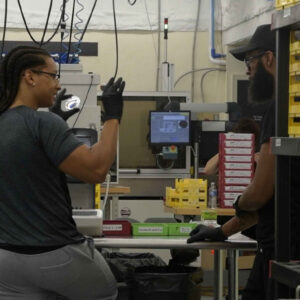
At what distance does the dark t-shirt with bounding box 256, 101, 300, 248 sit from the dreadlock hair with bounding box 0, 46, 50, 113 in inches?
29.1

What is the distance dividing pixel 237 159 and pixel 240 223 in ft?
8.69

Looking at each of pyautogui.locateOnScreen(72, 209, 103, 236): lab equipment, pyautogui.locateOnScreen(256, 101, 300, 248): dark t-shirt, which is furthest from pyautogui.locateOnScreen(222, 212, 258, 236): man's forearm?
pyautogui.locateOnScreen(72, 209, 103, 236): lab equipment

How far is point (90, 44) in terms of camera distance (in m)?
6.96

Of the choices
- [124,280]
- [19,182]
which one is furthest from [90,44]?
[19,182]

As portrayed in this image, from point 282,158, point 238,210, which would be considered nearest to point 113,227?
point 238,210

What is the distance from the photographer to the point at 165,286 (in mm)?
3350

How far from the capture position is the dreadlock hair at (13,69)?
2.38 metres

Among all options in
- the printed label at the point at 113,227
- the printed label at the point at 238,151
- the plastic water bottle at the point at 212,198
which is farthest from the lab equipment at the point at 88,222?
the plastic water bottle at the point at 212,198

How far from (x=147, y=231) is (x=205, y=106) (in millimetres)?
3376

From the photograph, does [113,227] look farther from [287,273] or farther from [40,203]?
[287,273]

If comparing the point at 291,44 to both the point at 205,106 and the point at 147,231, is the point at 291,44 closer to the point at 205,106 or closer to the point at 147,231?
the point at 147,231

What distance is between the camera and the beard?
2.63 metres

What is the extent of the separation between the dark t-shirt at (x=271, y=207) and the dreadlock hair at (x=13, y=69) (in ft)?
2.43

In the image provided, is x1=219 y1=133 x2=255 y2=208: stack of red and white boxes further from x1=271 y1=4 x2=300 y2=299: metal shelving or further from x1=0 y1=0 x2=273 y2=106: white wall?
x1=271 y1=4 x2=300 y2=299: metal shelving
